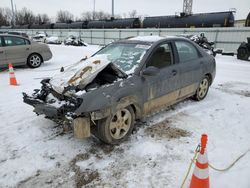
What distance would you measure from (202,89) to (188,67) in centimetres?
114

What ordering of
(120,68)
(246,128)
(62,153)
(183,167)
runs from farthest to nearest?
(246,128) < (120,68) < (62,153) < (183,167)

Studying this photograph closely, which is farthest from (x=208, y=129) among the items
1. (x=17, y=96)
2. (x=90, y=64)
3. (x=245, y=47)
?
(x=245, y=47)

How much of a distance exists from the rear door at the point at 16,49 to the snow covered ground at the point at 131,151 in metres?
4.99

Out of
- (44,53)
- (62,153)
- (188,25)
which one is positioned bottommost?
(62,153)

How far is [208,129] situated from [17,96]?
4.88 meters

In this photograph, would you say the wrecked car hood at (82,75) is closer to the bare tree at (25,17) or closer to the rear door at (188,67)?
the rear door at (188,67)

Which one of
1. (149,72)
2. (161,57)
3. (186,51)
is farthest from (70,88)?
(186,51)


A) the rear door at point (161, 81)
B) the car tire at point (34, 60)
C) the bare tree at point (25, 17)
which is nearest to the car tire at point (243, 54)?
the rear door at point (161, 81)

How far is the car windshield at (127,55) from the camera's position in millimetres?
3811

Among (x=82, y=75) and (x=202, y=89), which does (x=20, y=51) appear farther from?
(x=202, y=89)

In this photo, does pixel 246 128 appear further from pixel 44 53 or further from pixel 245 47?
pixel 245 47

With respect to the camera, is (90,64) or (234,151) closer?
(234,151)

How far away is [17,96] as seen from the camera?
19.5 ft

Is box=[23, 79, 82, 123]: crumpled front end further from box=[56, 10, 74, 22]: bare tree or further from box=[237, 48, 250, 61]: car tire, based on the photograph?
box=[56, 10, 74, 22]: bare tree
